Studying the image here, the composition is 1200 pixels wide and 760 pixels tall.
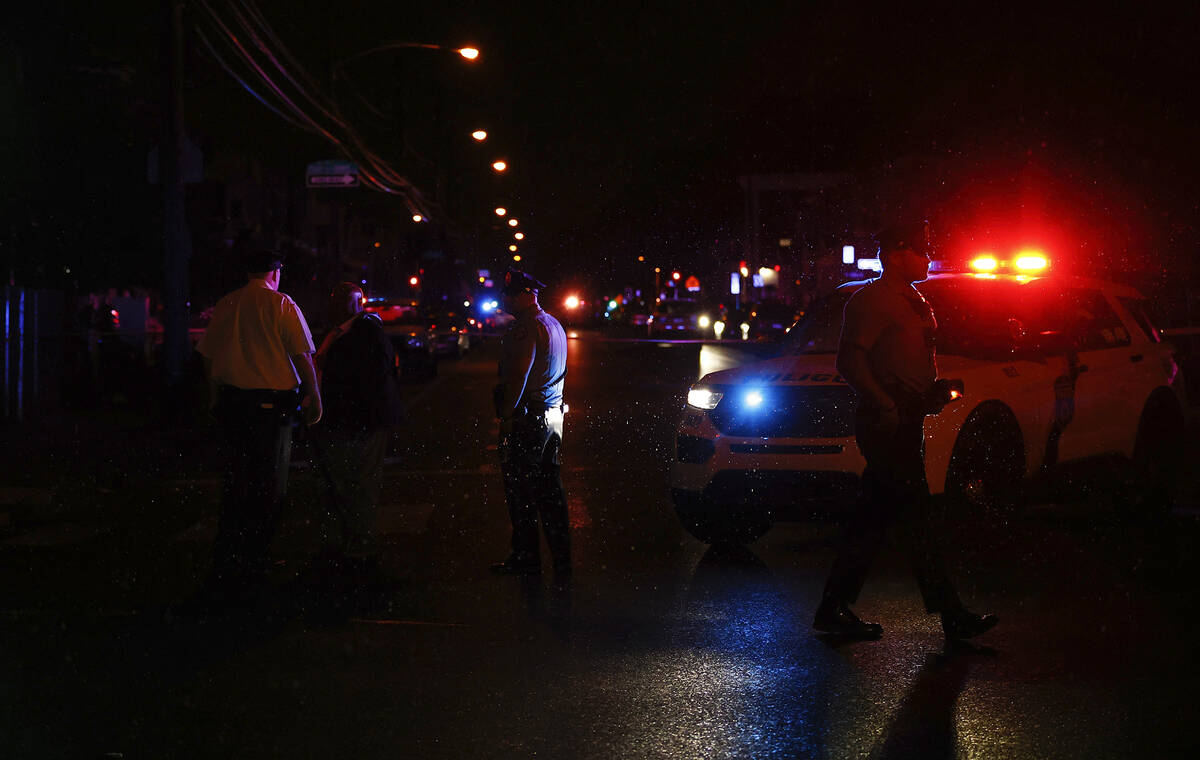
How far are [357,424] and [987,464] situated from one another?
13.1ft

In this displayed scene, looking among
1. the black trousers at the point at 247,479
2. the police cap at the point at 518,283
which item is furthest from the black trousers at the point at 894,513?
the black trousers at the point at 247,479

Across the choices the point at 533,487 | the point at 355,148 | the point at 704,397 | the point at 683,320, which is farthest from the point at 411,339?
the point at 683,320

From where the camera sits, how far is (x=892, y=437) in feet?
20.6

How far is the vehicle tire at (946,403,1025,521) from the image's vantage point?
27.7ft

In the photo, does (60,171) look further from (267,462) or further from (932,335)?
(932,335)

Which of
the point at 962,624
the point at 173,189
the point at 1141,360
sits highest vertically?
the point at 173,189

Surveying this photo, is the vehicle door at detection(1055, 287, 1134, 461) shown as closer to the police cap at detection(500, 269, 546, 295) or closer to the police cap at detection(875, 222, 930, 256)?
the police cap at detection(875, 222, 930, 256)

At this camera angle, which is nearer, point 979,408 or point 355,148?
point 979,408

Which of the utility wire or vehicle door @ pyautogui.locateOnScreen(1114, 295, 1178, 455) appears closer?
vehicle door @ pyautogui.locateOnScreen(1114, 295, 1178, 455)

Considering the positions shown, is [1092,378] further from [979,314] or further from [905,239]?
[905,239]

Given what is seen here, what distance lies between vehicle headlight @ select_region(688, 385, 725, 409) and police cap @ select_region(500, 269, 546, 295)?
4.06 feet

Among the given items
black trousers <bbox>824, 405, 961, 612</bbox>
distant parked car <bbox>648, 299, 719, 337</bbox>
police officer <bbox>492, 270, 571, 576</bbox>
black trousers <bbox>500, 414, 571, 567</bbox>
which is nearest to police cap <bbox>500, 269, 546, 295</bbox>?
police officer <bbox>492, 270, 571, 576</bbox>

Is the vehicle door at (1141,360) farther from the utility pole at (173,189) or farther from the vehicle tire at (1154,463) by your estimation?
the utility pole at (173,189)

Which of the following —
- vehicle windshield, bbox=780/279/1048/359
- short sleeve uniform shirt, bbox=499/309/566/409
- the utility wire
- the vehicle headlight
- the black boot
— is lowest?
the black boot
